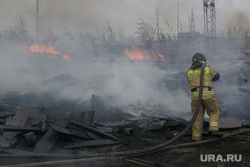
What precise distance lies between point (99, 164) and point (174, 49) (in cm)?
1962

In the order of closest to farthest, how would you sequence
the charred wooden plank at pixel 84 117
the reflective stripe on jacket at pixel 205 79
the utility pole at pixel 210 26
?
1. the reflective stripe on jacket at pixel 205 79
2. the charred wooden plank at pixel 84 117
3. the utility pole at pixel 210 26

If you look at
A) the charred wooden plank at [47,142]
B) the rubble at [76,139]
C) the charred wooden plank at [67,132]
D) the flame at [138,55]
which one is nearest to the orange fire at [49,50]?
the flame at [138,55]

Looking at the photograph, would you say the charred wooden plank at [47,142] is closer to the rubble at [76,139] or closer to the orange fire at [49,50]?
the rubble at [76,139]

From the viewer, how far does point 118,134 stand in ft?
19.5

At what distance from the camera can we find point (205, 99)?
15.6 ft

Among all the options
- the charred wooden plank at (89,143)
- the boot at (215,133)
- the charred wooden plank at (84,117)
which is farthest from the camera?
the charred wooden plank at (84,117)

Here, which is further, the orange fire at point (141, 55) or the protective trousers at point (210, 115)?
the orange fire at point (141, 55)

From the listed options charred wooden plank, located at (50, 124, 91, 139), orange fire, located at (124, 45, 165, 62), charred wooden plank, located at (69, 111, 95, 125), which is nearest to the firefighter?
charred wooden plank, located at (50, 124, 91, 139)

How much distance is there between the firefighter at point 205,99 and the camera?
477cm

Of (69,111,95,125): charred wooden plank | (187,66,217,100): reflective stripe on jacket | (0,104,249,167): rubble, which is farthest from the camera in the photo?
(69,111,95,125): charred wooden plank

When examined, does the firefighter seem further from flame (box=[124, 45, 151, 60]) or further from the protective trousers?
flame (box=[124, 45, 151, 60])

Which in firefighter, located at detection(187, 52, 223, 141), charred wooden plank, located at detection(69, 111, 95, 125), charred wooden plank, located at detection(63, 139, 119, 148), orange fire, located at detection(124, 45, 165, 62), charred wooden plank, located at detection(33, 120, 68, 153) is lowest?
charred wooden plank, located at detection(63, 139, 119, 148)

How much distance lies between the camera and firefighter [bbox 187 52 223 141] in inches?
188

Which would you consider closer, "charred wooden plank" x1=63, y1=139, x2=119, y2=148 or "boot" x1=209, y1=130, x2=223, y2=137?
"boot" x1=209, y1=130, x2=223, y2=137
